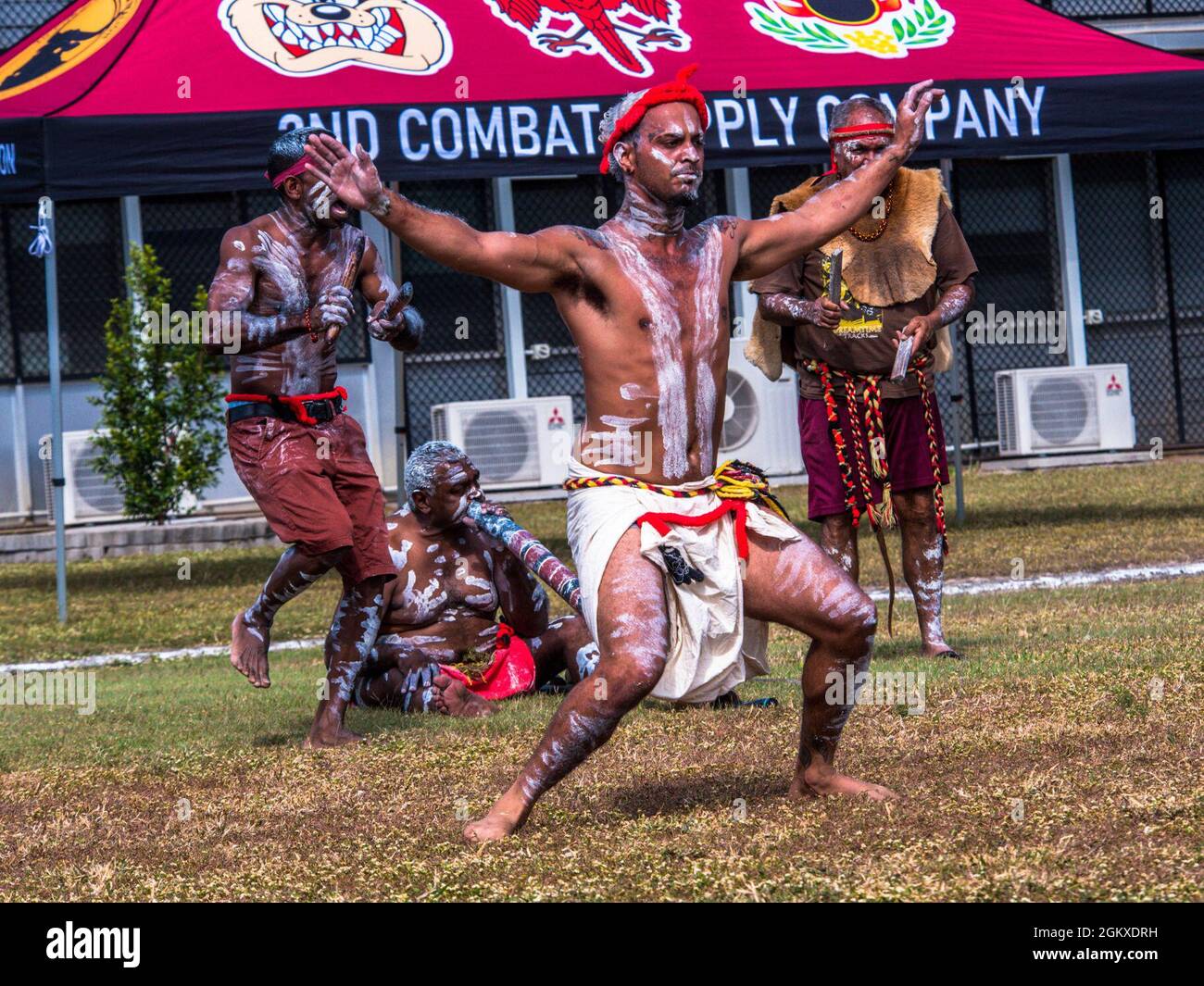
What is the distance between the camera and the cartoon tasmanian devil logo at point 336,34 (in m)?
11.0

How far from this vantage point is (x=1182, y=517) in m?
13.2

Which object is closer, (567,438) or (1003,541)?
(1003,541)

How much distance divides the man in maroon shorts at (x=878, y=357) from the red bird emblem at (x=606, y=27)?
4115mm

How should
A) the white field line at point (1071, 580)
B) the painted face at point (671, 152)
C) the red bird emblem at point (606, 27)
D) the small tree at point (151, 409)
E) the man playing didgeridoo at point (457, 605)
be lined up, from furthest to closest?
1. the small tree at point (151, 409)
2. the red bird emblem at point (606, 27)
3. the white field line at point (1071, 580)
4. the man playing didgeridoo at point (457, 605)
5. the painted face at point (671, 152)

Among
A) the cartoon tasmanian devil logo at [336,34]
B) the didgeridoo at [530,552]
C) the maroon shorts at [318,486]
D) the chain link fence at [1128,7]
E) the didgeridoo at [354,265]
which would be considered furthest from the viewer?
the chain link fence at [1128,7]

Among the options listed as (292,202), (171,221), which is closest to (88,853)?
(292,202)

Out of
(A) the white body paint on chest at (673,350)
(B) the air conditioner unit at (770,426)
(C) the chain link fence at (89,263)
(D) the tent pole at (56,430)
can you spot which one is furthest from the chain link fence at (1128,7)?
(A) the white body paint on chest at (673,350)

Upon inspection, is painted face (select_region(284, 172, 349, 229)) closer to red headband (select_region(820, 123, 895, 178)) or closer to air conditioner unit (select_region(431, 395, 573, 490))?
red headband (select_region(820, 123, 895, 178))

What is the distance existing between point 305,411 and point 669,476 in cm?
206

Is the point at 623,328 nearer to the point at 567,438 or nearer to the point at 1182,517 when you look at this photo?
the point at 1182,517

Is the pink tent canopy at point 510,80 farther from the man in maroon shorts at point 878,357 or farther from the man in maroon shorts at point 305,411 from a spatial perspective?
the man in maroon shorts at point 305,411

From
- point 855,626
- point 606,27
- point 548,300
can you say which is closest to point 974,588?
point 606,27
